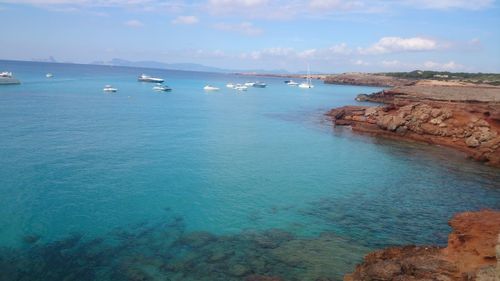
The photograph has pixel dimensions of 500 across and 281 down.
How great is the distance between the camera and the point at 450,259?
16.2m

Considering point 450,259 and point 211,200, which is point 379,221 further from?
point 211,200

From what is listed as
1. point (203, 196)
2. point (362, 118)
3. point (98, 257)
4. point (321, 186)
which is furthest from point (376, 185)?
point (362, 118)

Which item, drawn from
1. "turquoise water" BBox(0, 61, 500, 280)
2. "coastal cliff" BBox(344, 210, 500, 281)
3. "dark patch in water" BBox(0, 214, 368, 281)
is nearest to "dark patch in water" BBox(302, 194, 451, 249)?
"turquoise water" BBox(0, 61, 500, 280)

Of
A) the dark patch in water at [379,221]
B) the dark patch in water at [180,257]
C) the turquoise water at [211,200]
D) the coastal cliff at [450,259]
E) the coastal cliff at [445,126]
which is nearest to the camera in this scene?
the coastal cliff at [450,259]

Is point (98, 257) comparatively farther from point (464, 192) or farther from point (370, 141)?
point (370, 141)

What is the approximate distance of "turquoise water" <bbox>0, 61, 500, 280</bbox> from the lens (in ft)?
62.8

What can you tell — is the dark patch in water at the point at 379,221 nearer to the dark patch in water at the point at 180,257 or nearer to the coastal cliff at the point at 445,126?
the dark patch in water at the point at 180,257

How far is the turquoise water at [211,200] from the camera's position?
1916cm

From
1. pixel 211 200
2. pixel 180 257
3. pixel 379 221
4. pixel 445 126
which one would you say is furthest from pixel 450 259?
pixel 445 126

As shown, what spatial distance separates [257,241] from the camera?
21656 mm

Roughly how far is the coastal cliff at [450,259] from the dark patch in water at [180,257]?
7.77 ft

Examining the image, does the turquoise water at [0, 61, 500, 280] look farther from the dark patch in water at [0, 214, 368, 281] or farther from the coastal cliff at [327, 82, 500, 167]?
the coastal cliff at [327, 82, 500, 167]

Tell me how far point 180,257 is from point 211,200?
28.7 ft

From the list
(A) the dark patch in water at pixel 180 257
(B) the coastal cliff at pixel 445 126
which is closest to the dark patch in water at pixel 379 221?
(A) the dark patch in water at pixel 180 257
